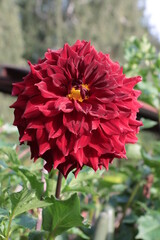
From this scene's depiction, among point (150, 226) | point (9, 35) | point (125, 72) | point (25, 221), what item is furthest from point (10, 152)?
point (9, 35)

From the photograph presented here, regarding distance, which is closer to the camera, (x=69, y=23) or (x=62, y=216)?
(x=62, y=216)

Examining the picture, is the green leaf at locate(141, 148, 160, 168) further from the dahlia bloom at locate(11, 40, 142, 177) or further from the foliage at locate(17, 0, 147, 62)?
the foliage at locate(17, 0, 147, 62)

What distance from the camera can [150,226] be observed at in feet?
2.17

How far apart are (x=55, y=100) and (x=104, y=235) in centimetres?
33

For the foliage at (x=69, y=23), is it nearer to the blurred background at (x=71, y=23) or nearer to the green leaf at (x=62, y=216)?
the blurred background at (x=71, y=23)

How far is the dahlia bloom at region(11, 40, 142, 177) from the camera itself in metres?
0.38

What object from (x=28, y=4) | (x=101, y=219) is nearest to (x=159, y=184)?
(x=101, y=219)

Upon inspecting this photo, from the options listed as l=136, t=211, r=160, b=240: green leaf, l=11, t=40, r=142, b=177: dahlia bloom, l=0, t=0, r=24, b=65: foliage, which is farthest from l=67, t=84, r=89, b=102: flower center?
l=0, t=0, r=24, b=65: foliage

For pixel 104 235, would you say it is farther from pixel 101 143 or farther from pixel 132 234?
pixel 101 143

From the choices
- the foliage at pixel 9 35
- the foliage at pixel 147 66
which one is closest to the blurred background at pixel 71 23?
the foliage at pixel 9 35

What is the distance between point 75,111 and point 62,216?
11 centimetres

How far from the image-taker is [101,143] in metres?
0.40

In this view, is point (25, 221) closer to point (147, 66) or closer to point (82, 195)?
point (82, 195)

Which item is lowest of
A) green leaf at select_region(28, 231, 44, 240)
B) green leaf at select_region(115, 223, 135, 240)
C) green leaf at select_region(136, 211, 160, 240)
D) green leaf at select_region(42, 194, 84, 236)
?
green leaf at select_region(115, 223, 135, 240)
